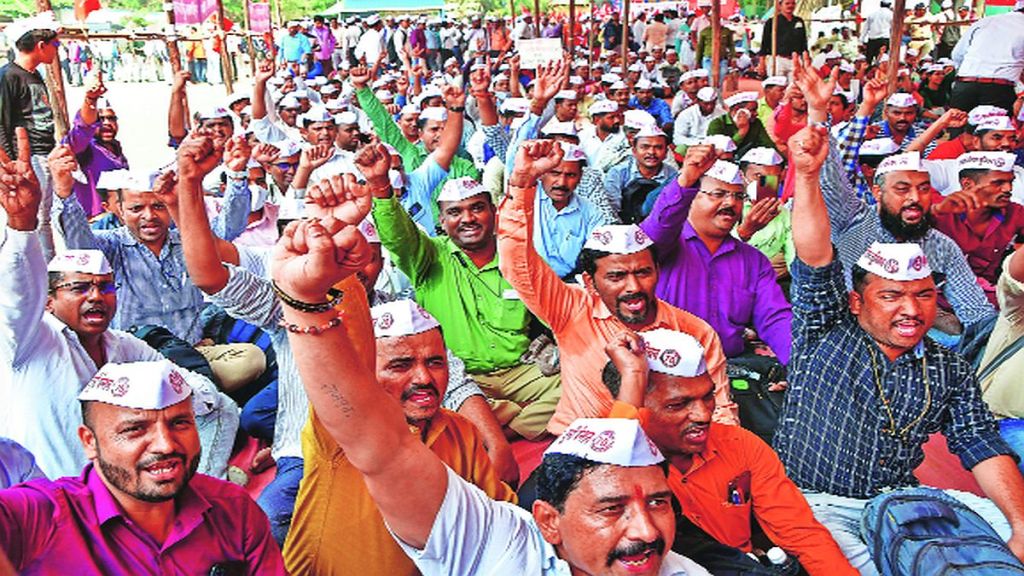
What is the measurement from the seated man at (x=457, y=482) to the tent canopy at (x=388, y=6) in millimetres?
30769

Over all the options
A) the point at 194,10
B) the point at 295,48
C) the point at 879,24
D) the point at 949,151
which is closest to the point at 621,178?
the point at 949,151

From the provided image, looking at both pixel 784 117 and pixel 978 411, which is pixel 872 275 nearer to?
pixel 978 411

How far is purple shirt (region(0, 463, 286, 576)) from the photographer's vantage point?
6.60ft

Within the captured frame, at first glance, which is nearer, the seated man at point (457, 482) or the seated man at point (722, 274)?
the seated man at point (457, 482)

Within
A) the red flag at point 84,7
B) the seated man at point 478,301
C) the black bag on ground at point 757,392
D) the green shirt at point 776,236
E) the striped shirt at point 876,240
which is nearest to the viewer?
the black bag on ground at point 757,392

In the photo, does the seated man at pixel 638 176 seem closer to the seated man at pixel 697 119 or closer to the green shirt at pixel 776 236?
the green shirt at pixel 776 236

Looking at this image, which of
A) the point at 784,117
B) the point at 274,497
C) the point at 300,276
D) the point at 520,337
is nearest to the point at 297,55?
the point at 784,117

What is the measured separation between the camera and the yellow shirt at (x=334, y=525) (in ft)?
7.07

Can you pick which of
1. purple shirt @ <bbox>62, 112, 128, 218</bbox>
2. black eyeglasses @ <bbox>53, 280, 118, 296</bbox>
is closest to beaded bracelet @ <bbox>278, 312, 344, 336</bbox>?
black eyeglasses @ <bbox>53, 280, 118, 296</bbox>

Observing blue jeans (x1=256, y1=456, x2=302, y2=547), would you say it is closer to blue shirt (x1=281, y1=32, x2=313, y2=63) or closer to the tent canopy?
blue shirt (x1=281, y1=32, x2=313, y2=63)

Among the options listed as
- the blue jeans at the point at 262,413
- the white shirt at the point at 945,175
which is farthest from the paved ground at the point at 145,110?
the white shirt at the point at 945,175

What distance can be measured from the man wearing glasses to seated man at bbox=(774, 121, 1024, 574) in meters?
5.06

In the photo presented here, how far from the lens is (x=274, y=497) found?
2.90m

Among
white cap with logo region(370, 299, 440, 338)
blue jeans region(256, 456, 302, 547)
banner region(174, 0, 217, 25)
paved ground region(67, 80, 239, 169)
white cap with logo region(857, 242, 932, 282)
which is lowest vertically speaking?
paved ground region(67, 80, 239, 169)
